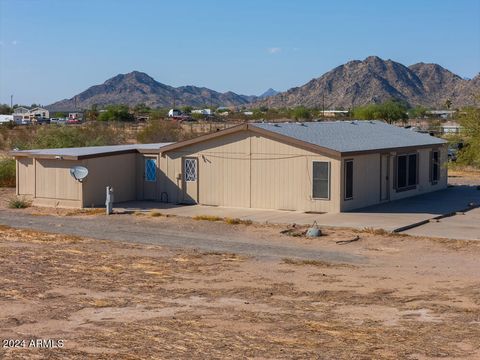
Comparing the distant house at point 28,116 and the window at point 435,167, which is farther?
the distant house at point 28,116

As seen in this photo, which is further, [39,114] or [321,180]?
[39,114]

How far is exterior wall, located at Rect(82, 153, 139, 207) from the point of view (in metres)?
30.0

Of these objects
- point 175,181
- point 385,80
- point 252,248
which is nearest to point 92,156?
point 175,181

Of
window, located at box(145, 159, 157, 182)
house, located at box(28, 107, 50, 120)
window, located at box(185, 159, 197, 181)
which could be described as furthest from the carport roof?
house, located at box(28, 107, 50, 120)

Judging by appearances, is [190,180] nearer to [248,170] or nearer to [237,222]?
[248,170]

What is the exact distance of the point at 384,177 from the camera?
3086cm

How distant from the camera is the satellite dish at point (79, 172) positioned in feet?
96.4

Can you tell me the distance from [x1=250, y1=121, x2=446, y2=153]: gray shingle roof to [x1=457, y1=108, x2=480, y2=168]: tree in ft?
10.9

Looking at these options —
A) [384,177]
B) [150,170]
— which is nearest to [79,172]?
[150,170]

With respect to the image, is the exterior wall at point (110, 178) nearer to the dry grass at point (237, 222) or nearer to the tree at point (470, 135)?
the dry grass at point (237, 222)

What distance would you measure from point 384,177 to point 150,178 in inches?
346

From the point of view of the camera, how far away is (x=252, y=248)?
2177 cm

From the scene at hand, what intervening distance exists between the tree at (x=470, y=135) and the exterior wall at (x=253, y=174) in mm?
4208

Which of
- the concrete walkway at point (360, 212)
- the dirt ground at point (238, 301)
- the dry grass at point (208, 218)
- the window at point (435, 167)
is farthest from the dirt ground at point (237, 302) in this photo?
the window at point (435, 167)
